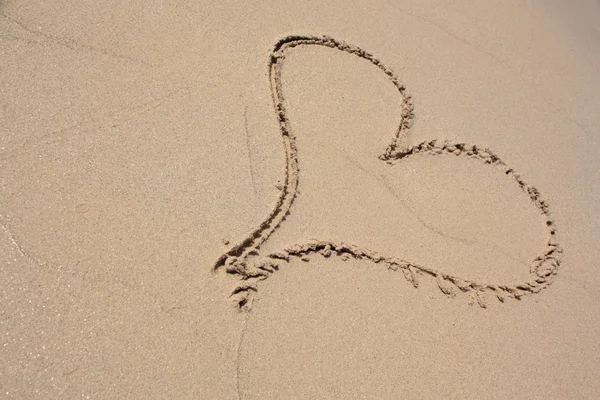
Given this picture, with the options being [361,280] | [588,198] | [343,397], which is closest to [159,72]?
[361,280]

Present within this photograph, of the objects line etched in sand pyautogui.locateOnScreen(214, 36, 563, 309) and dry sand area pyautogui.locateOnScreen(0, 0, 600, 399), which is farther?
line etched in sand pyautogui.locateOnScreen(214, 36, 563, 309)

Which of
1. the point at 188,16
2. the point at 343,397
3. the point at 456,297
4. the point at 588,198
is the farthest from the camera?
the point at 588,198

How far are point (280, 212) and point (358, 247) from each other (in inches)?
12.5

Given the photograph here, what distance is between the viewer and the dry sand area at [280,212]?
140cm

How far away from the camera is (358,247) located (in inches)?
67.7

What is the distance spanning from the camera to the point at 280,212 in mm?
1693

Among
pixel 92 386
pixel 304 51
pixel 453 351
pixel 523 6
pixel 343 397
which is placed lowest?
pixel 92 386

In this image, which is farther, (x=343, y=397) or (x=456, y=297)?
(x=456, y=297)

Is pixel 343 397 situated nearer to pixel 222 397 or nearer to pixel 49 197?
pixel 222 397

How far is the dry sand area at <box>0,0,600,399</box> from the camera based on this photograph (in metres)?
1.40

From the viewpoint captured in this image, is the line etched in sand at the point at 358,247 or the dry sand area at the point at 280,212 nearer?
the dry sand area at the point at 280,212

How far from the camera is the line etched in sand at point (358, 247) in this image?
156cm

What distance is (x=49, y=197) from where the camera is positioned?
1.52 meters

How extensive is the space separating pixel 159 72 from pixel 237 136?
1.36 feet
